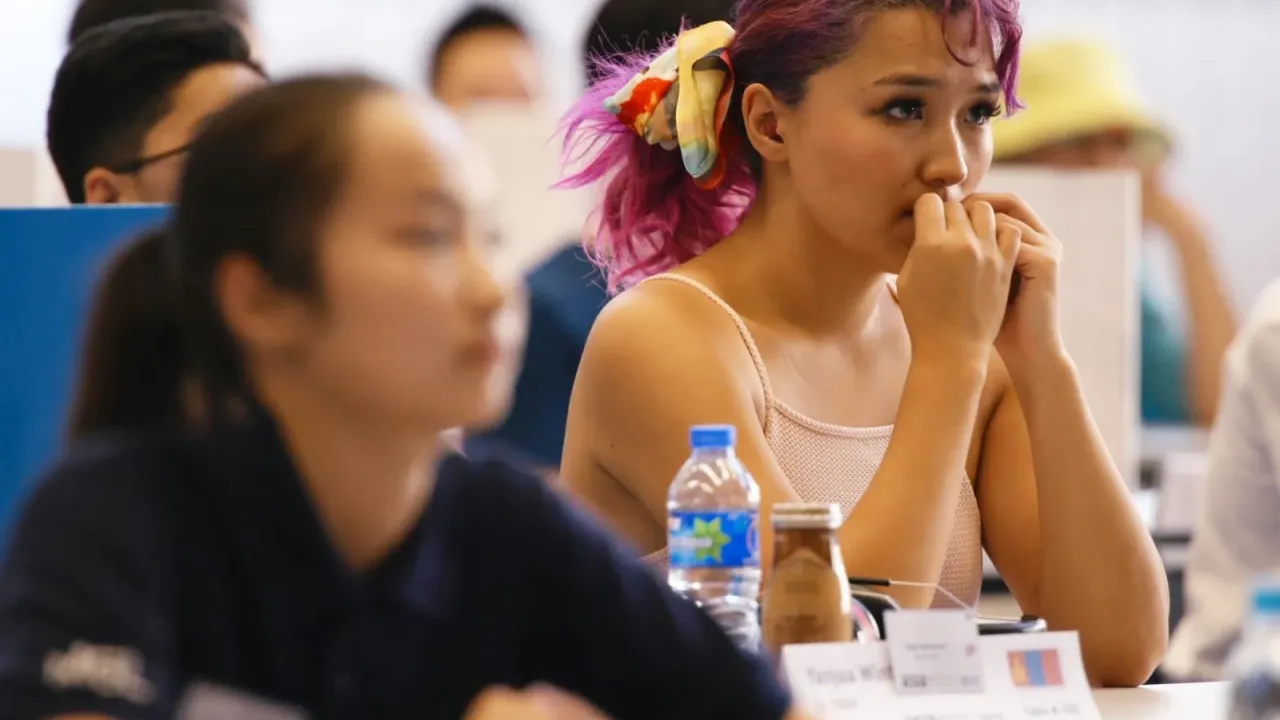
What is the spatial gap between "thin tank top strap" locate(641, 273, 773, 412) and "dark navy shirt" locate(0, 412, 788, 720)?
648 mm

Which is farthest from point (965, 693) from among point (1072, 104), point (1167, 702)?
point (1072, 104)

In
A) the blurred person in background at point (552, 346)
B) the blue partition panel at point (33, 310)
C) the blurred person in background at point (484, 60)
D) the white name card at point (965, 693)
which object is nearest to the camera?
the white name card at point (965, 693)

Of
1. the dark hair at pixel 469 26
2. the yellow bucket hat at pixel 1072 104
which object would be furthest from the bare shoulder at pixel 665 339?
the dark hair at pixel 469 26

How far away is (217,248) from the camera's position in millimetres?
903

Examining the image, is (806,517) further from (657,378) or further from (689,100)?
(689,100)

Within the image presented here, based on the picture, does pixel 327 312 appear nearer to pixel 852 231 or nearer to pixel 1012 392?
pixel 852 231

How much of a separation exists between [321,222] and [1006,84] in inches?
38.9

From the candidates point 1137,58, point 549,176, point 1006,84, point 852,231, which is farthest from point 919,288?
point 1137,58

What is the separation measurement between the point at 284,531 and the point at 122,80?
1.35 meters

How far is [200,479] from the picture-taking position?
35.3 inches

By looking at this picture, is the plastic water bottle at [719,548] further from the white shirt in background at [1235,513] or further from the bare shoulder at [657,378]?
the white shirt in background at [1235,513]

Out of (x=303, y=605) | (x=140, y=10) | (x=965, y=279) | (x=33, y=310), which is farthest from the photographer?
(x=140, y=10)

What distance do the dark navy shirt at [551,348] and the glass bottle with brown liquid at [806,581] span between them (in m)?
1.40

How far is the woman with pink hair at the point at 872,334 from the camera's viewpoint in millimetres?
1561
